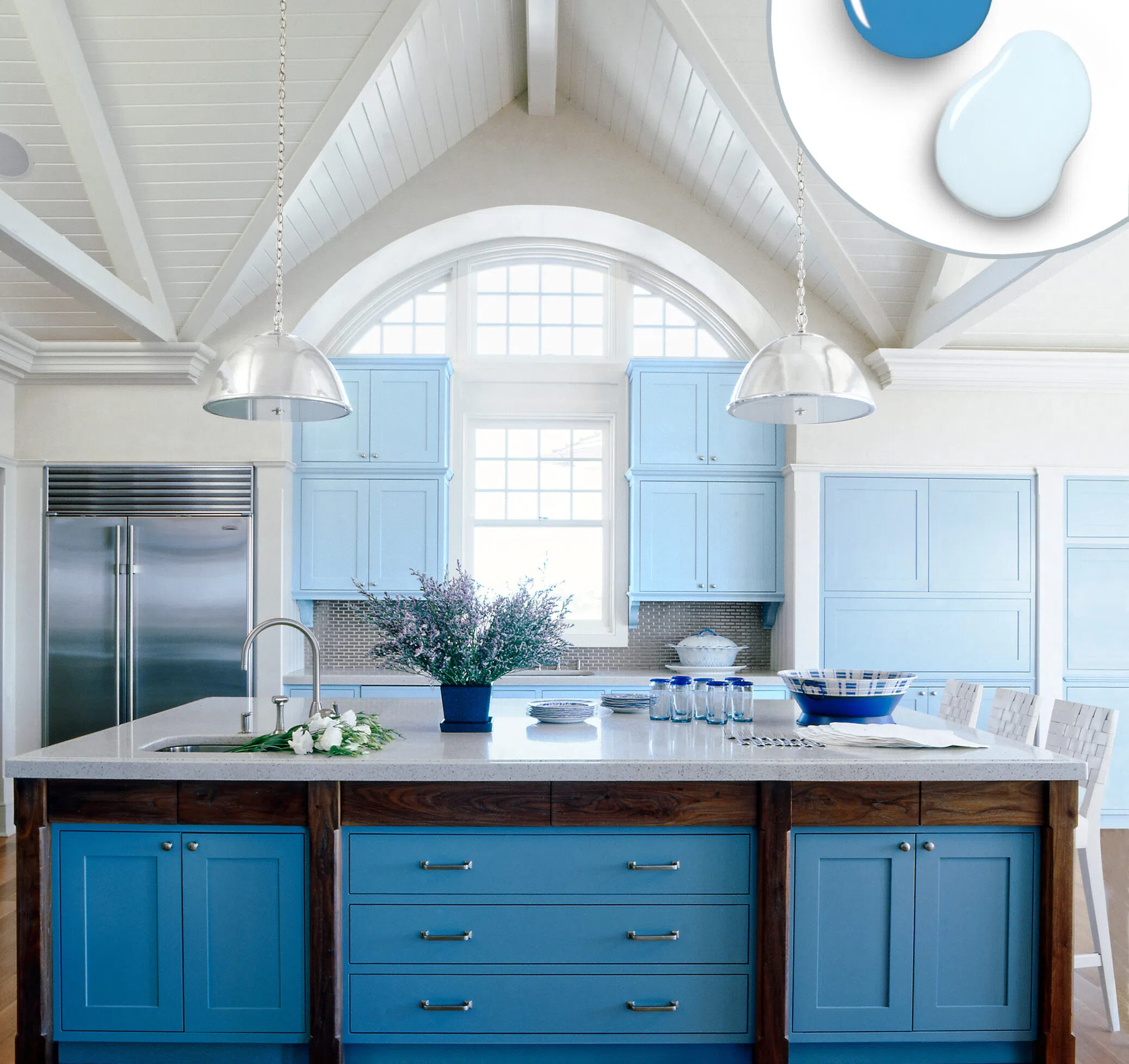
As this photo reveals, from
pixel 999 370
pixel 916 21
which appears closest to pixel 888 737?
pixel 916 21

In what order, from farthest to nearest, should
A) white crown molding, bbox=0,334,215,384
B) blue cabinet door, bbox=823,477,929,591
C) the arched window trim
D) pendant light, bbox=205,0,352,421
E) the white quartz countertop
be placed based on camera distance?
the arched window trim < blue cabinet door, bbox=823,477,929,591 < white crown molding, bbox=0,334,215,384 < pendant light, bbox=205,0,352,421 < the white quartz countertop

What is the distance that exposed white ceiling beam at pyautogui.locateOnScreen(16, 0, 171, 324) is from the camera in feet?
12.6

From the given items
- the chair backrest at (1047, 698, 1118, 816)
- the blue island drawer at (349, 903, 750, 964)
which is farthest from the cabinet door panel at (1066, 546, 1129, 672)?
the blue island drawer at (349, 903, 750, 964)

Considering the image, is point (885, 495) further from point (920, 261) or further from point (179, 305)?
point (179, 305)

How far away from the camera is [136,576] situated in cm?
534

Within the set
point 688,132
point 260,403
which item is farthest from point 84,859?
point 688,132

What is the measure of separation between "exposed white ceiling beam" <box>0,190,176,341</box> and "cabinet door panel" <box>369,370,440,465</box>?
1161mm

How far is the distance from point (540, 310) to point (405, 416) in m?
1.27

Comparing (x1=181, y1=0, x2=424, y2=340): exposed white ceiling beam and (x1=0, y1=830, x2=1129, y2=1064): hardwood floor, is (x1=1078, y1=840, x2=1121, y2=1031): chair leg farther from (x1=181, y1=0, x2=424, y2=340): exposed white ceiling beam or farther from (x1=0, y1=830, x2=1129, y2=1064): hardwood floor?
(x1=181, y1=0, x2=424, y2=340): exposed white ceiling beam

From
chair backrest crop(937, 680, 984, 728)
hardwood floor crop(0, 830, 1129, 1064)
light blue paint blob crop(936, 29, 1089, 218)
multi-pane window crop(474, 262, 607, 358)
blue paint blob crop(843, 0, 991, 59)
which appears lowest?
hardwood floor crop(0, 830, 1129, 1064)

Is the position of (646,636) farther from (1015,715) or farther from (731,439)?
(1015,715)

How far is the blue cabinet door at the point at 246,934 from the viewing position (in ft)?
8.30

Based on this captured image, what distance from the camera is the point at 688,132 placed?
4957mm

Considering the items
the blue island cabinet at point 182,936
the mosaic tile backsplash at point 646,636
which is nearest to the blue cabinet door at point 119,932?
the blue island cabinet at point 182,936
